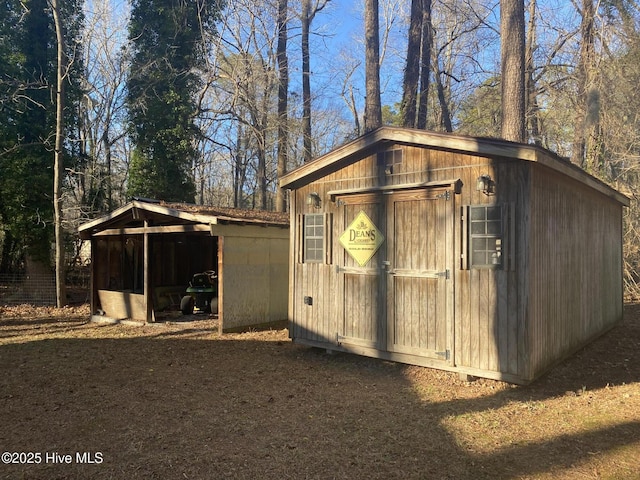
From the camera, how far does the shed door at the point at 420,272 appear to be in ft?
18.2

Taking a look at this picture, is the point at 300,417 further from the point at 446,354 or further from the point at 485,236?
the point at 485,236

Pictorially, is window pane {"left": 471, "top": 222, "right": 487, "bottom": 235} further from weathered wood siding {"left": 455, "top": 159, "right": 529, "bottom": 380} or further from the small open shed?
the small open shed

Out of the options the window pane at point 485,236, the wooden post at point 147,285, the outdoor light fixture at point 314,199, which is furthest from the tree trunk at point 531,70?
the wooden post at point 147,285

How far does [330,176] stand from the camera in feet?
22.3

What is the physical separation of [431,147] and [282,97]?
1462 centimetres

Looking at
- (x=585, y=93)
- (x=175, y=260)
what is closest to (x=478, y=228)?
(x=175, y=260)

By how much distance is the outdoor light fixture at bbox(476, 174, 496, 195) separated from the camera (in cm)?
518

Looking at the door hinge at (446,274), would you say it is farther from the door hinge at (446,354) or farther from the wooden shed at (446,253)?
the door hinge at (446,354)

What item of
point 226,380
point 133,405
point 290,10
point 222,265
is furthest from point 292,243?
point 290,10

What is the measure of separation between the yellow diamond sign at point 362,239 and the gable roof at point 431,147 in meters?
0.90

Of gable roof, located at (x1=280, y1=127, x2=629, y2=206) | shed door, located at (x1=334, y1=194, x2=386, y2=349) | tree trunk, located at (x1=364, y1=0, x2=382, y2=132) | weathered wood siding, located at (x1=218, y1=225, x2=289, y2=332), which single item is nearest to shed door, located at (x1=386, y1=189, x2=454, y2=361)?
shed door, located at (x1=334, y1=194, x2=386, y2=349)

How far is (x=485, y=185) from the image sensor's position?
17.1 ft

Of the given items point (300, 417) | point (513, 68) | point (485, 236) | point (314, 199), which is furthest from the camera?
point (513, 68)

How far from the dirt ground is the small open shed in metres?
1.68
